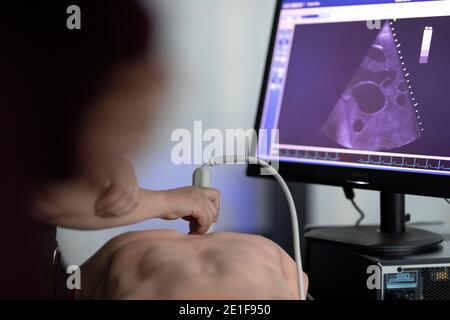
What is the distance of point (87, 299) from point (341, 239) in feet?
1.58

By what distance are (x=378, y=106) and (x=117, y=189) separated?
1.83 ft

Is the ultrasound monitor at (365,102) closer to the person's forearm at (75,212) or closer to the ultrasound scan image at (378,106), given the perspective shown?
the ultrasound scan image at (378,106)

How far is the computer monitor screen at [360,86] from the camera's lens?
0.98 meters

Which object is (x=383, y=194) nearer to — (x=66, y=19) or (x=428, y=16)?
(x=428, y=16)

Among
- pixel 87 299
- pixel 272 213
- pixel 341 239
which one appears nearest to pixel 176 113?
pixel 272 213

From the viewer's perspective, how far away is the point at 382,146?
1043mm

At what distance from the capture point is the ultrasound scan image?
102 cm

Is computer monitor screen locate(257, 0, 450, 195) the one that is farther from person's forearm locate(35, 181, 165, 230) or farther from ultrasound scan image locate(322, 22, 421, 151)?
person's forearm locate(35, 181, 165, 230)

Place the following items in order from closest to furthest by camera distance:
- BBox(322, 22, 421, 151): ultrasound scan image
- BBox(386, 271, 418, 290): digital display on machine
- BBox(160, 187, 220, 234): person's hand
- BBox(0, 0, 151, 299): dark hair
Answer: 1. BBox(0, 0, 151, 299): dark hair
2. BBox(160, 187, 220, 234): person's hand
3. BBox(386, 271, 418, 290): digital display on machine
4. BBox(322, 22, 421, 151): ultrasound scan image

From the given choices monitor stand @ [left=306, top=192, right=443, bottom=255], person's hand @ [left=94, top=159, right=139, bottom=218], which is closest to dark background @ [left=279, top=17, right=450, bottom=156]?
monitor stand @ [left=306, top=192, right=443, bottom=255]

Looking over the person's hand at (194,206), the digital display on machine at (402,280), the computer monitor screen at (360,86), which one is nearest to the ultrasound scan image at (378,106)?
the computer monitor screen at (360,86)

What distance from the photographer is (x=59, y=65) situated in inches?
22.6

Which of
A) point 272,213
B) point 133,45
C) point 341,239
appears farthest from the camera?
point 272,213
